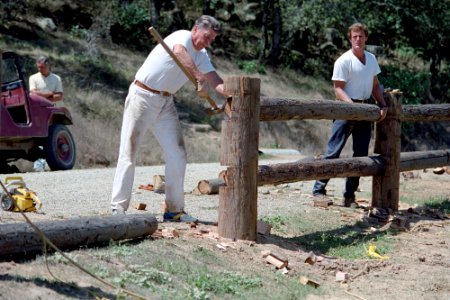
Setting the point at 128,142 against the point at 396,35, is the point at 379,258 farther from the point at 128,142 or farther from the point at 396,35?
the point at 396,35

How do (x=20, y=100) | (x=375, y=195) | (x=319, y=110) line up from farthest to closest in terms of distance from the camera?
→ (x=20, y=100) < (x=375, y=195) < (x=319, y=110)

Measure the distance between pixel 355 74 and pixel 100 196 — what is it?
3.26m

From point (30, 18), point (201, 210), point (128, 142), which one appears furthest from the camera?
point (30, 18)

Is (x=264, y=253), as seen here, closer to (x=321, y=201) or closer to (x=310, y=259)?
(x=310, y=259)

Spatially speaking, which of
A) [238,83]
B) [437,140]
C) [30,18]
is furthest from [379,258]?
[437,140]

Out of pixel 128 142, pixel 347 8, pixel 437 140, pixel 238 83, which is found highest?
pixel 347 8

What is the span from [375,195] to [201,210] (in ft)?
7.13

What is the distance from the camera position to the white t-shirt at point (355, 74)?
9.55m

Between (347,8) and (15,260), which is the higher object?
(347,8)

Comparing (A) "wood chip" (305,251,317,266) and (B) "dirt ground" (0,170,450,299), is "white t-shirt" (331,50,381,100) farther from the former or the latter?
(A) "wood chip" (305,251,317,266)

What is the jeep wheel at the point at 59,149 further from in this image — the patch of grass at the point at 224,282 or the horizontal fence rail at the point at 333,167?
the patch of grass at the point at 224,282

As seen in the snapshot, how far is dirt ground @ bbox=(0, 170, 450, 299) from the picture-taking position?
5191 millimetres

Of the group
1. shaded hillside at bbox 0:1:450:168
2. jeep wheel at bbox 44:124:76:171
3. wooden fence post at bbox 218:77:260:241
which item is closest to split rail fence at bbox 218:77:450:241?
wooden fence post at bbox 218:77:260:241

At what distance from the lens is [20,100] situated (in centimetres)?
1391
